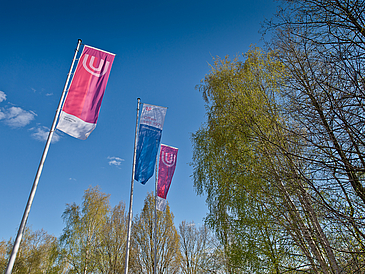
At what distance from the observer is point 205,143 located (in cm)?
843

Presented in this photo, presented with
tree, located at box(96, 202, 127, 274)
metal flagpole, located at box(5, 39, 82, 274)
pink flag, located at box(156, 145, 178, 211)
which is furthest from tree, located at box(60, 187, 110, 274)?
metal flagpole, located at box(5, 39, 82, 274)

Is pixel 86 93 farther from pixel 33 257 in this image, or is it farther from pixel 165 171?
pixel 33 257

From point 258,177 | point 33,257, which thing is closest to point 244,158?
point 258,177

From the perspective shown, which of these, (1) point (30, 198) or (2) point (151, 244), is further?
(2) point (151, 244)

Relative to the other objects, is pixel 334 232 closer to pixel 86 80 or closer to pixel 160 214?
pixel 86 80

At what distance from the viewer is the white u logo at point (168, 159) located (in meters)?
11.6

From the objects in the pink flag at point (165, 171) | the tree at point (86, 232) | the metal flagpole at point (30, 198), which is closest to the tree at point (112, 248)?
the tree at point (86, 232)

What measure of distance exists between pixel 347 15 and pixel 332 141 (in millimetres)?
1750

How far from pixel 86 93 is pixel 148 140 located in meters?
4.35

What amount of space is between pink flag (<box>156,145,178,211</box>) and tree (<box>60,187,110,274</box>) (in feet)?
33.6

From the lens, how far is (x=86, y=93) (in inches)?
219

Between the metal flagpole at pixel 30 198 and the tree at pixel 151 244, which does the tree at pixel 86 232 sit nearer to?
the tree at pixel 151 244

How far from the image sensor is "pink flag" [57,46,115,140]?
5.12m

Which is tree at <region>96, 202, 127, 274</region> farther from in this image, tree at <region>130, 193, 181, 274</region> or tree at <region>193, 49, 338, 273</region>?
tree at <region>193, 49, 338, 273</region>
